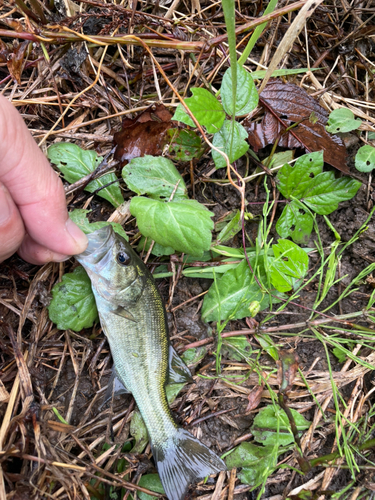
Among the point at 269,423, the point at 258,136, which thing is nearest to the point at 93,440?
the point at 269,423

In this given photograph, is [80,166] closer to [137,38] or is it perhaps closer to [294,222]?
[137,38]

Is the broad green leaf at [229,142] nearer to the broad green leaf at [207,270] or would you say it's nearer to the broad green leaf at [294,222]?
the broad green leaf at [294,222]

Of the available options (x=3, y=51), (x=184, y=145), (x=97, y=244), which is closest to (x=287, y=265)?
(x=184, y=145)

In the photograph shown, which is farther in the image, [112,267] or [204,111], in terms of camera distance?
[112,267]

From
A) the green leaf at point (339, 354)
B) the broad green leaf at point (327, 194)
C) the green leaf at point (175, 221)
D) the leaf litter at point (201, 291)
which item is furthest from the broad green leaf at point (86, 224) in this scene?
the green leaf at point (339, 354)

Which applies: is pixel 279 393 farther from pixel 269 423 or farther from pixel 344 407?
pixel 344 407

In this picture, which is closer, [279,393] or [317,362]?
[279,393]
